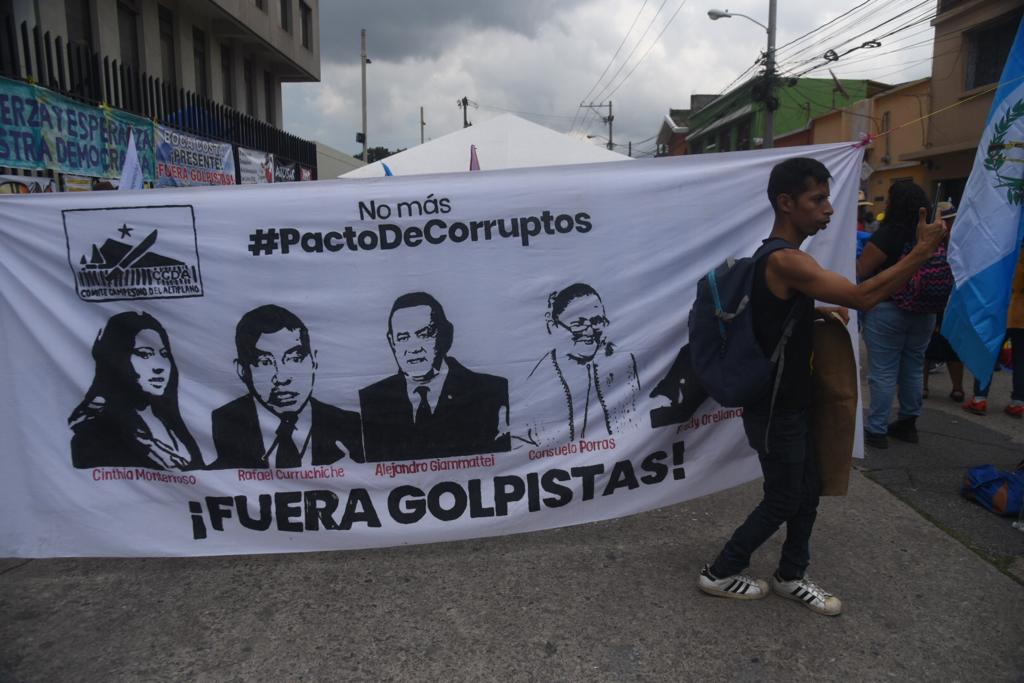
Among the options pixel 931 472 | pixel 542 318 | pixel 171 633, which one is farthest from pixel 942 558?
pixel 171 633

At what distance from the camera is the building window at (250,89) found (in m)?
20.0

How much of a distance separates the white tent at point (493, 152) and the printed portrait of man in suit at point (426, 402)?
540cm

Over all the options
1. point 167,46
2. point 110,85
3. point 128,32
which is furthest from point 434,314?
point 167,46

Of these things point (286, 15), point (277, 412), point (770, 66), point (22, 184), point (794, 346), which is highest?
point (286, 15)

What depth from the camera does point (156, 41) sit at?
14.2 metres

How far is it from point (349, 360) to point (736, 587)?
2.03 m

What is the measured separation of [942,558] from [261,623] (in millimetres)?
3192

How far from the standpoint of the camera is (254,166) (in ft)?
45.0

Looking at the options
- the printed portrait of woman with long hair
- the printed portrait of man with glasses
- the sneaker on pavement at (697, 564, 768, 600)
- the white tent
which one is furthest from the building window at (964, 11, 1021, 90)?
the printed portrait of woman with long hair

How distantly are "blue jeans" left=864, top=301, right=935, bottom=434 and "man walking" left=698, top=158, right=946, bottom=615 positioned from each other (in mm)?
2369

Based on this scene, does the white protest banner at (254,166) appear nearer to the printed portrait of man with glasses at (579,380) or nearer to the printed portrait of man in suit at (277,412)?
the printed portrait of man in suit at (277,412)

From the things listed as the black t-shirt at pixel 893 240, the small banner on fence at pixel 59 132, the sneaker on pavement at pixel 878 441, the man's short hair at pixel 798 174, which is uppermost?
the small banner on fence at pixel 59 132

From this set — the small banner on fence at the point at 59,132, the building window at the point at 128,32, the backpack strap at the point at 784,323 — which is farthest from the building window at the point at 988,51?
the building window at the point at 128,32

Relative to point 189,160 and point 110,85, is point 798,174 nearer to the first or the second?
point 110,85
